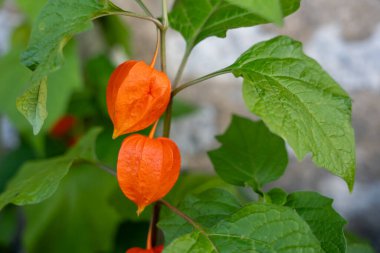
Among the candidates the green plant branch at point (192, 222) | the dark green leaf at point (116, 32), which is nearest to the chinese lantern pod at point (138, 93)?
the green plant branch at point (192, 222)

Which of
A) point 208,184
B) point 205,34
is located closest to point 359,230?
point 208,184

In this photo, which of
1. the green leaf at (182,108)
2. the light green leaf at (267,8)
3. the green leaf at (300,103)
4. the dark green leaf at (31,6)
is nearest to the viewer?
the light green leaf at (267,8)

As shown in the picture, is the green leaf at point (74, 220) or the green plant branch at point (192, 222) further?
the green leaf at point (74, 220)

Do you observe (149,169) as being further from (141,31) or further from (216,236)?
(141,31)

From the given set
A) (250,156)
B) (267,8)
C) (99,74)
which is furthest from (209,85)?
(267,8)

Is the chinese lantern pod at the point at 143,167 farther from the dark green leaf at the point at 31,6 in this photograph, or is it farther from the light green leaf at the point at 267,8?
the dark green leaf at the point at 31,6

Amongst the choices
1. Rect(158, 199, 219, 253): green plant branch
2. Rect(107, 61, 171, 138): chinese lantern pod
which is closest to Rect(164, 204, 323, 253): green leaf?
Rect(158, 199, 219, 253): green plant branch

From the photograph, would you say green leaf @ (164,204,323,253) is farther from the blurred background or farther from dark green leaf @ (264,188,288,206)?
the blurred background
